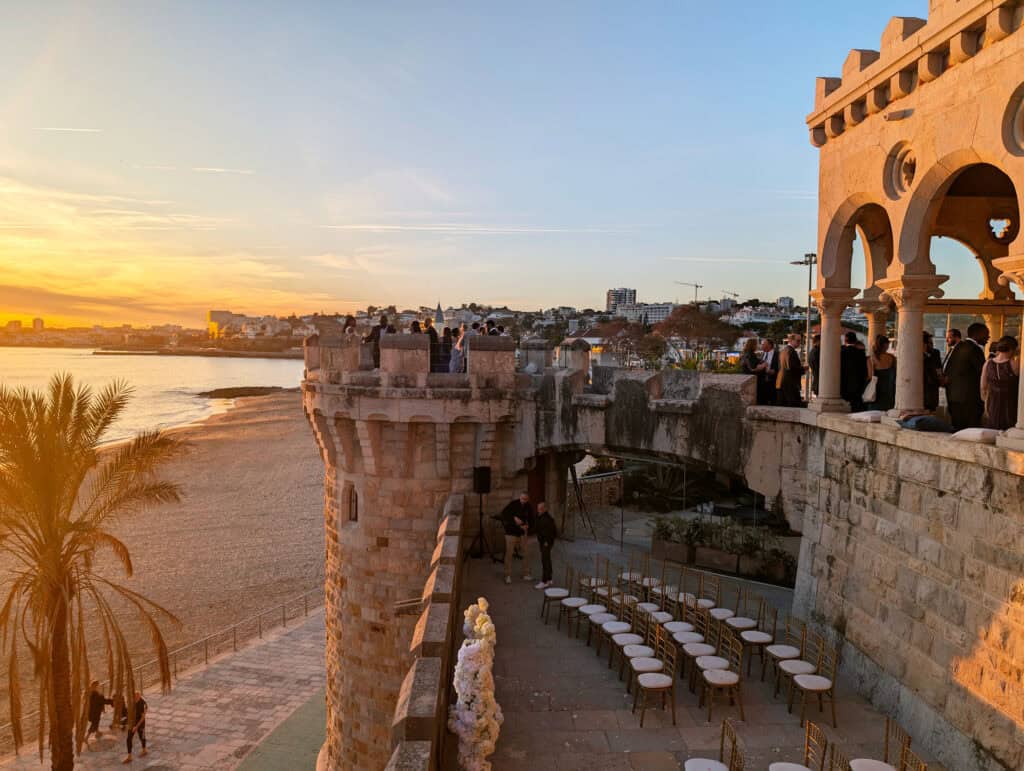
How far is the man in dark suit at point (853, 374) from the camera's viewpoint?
34.2 feet

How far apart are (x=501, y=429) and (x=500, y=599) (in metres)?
2.79

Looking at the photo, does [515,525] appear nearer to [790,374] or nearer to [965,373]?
[790,374]

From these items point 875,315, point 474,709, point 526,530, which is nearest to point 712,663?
point 474,709

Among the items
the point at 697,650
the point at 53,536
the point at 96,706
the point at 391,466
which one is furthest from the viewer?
the point at 96,706

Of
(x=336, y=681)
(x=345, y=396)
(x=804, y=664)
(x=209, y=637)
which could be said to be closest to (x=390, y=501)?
(x=345, y=396)

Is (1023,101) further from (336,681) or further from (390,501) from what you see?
(336,681)

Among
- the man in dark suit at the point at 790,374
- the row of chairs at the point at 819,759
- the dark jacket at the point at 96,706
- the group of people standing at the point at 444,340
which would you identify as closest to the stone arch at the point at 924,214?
the man in dark suit at the point at 790,374

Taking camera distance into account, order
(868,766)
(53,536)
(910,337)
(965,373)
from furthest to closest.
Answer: (53,536), (965,373), (910,337), (868,766)

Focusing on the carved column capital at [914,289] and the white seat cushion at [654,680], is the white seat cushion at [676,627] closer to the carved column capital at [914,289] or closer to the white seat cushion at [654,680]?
the white seat cushion at [654,680]

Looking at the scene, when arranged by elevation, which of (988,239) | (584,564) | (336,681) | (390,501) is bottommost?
(336,681)

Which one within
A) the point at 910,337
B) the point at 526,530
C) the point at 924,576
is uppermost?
the point at 910,337

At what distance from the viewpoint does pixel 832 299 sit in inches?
395

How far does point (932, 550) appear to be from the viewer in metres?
7.31

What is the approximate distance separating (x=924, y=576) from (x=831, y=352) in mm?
3573
